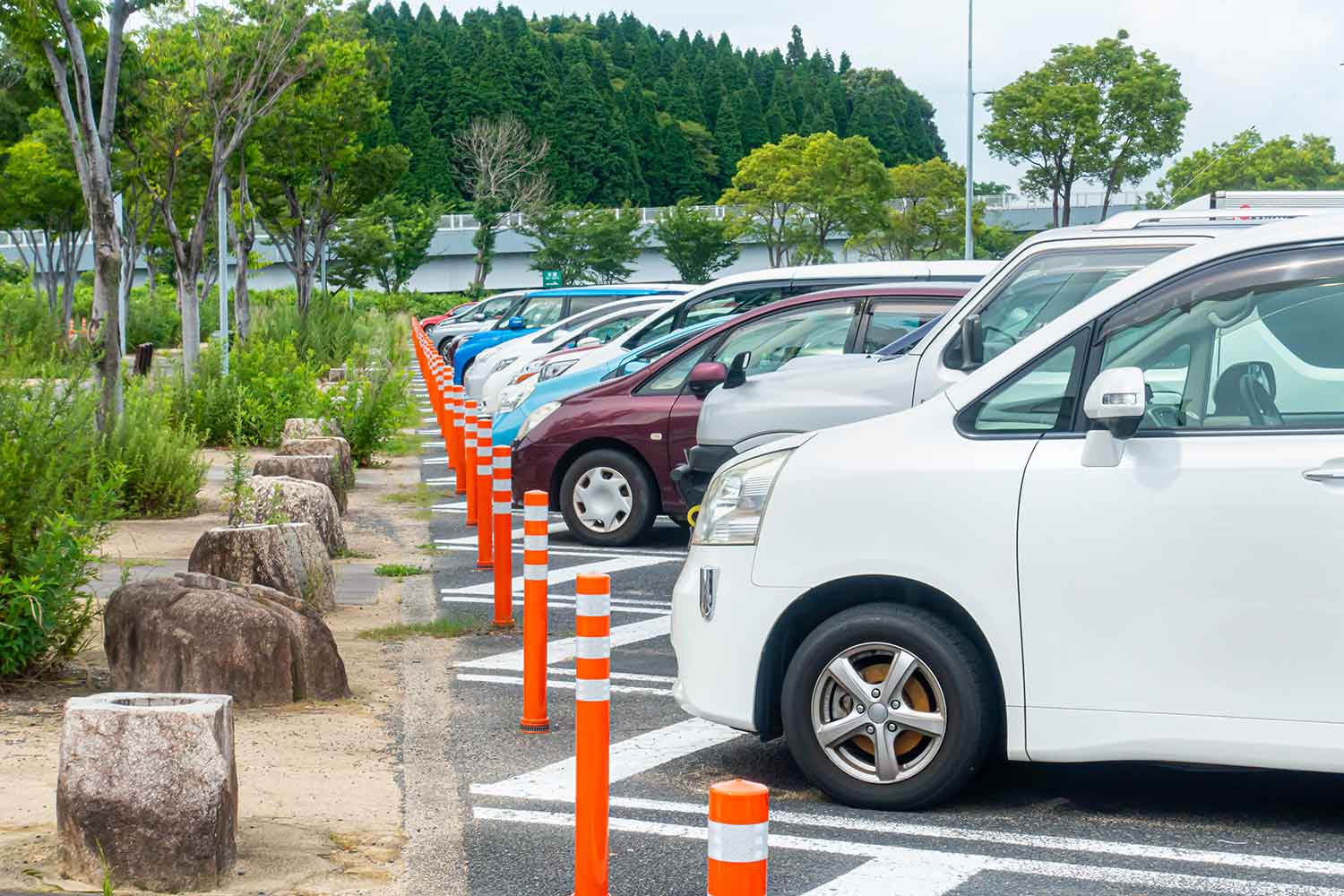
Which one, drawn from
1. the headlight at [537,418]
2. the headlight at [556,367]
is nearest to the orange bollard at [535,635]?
the headlight at [537,418]

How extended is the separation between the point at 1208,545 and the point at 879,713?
1164mm

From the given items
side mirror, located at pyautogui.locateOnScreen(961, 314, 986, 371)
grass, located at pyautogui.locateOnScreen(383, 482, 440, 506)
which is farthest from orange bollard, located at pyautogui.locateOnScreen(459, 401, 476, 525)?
side mirror, located at pyautogui.locateOnScreen(961, 314, 986, 371)

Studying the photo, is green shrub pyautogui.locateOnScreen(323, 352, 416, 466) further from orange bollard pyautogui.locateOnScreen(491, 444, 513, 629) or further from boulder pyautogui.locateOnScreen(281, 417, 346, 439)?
orange bollard pyautogui.locateOnScreen(491, 444, 513, 629)

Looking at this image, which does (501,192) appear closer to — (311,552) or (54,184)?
(54,184)

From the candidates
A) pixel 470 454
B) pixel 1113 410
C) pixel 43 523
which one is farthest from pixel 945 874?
pixel 470 454

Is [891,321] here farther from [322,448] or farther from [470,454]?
[322,448]

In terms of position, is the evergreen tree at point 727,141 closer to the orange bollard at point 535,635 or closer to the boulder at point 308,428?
the boulder at point 308,428

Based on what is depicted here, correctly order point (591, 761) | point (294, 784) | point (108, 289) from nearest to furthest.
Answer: point (591, 761)
point (294, 784)
point (108, 289)

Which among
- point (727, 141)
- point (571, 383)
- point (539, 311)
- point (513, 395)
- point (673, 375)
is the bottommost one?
point (513, 395)

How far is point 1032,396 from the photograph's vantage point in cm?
569

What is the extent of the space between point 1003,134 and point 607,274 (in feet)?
111

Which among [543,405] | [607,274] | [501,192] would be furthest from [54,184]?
[501,192]

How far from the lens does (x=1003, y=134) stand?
2361 inches

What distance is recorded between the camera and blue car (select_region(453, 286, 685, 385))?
2814 centimetres
